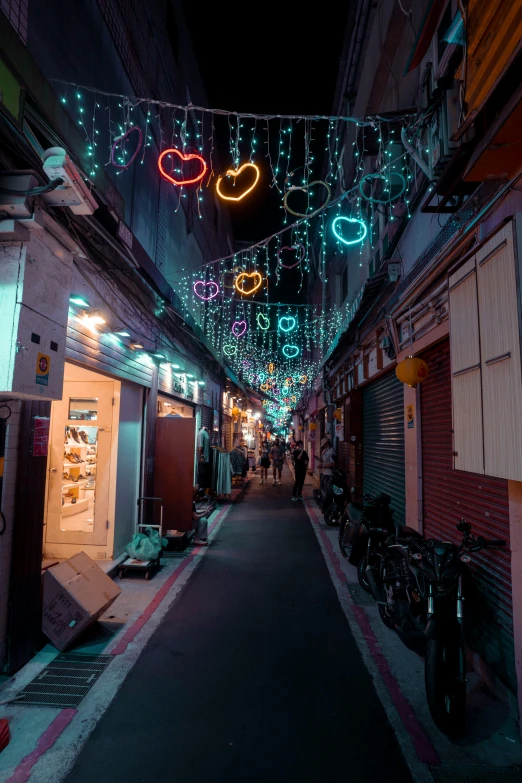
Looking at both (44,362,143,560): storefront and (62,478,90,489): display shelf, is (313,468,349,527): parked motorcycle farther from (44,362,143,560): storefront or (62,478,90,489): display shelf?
(62,478,90,489): display shelf

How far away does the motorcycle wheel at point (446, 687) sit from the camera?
9.74 feet

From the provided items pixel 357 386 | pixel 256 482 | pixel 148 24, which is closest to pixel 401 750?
pixel 357 386

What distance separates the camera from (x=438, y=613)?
3176 mm

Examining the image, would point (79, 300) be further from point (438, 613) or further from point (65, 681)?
point (438, 613)

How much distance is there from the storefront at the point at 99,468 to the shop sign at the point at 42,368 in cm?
277

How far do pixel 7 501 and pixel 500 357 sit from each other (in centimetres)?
454

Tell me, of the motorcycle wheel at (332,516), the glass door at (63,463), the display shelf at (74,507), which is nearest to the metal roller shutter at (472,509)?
the motorcycle wheel at (332,516)

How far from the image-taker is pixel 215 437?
16.8m

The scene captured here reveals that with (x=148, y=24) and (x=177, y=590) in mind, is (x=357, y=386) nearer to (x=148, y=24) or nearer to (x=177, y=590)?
(x=177, y=590)

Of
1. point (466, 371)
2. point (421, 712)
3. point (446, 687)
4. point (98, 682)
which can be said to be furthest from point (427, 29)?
point (98, 682)

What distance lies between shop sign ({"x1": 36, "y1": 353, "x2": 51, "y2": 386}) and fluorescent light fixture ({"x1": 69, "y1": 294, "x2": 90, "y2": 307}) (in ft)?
5.25

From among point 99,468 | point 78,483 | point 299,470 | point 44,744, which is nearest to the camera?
point 44,744

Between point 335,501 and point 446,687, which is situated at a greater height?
point 335,501

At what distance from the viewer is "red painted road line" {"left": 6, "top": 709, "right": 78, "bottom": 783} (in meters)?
2.61
